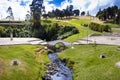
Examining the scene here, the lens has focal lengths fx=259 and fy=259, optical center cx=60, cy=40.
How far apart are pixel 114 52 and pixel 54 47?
39346mm

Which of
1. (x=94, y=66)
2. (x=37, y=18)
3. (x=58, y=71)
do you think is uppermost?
(x=37, y=18)

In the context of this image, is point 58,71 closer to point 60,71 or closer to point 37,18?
point 60,71

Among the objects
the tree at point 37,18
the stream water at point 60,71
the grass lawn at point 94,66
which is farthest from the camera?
the tree at point 37,18

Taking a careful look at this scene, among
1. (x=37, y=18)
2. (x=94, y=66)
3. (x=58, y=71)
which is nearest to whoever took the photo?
(x=94, y=66)

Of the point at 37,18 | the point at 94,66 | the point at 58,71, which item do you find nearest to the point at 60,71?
the point at 58,71

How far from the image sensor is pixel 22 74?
60.1m

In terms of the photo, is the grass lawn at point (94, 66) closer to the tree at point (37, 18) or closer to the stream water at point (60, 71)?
the stream water at point (60, 71)

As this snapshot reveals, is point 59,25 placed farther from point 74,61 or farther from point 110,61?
point 110,61

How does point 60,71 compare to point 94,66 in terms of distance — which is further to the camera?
point 60,71

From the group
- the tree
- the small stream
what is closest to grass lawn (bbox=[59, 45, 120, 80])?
the small stream

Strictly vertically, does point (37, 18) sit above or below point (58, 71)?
above

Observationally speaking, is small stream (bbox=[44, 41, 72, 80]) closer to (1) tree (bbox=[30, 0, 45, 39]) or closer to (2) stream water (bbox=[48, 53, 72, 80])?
(2) stream water (bbox=[48, 53, 72, 80])

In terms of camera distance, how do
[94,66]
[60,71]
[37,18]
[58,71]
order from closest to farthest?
1. [94,66]
2. [60,71]
3. [58,71]
4. [37,18]

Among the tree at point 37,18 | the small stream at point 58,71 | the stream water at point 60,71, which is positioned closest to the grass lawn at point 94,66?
the stream water at point 60,71
